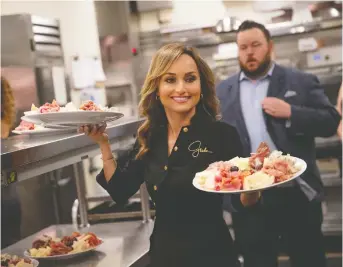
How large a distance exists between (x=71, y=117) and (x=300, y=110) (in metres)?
1.39

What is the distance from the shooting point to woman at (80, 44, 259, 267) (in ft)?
6.24

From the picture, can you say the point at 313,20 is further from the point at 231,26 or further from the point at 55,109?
the point at 55,109

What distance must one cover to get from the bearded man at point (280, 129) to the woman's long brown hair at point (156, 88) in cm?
92

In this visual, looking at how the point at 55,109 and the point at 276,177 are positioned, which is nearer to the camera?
the point at 276,177

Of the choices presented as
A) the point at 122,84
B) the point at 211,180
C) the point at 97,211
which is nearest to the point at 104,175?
the point at 211,180

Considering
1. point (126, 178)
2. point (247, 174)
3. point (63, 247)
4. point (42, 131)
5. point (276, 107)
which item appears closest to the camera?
point (247, 174)

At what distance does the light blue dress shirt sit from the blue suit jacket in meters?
0.03

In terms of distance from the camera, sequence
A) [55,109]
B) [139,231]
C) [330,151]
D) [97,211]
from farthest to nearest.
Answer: [330,151] → [97,211] → [139,231] → [55,109]

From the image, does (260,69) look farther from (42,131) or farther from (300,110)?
(42,131)

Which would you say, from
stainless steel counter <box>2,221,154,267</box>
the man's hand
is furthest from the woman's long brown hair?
the man's hand

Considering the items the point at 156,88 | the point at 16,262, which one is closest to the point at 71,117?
the point at 156,88

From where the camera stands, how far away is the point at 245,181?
1794 millimetres

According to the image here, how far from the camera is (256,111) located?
2.95 m

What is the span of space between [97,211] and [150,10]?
305cm
